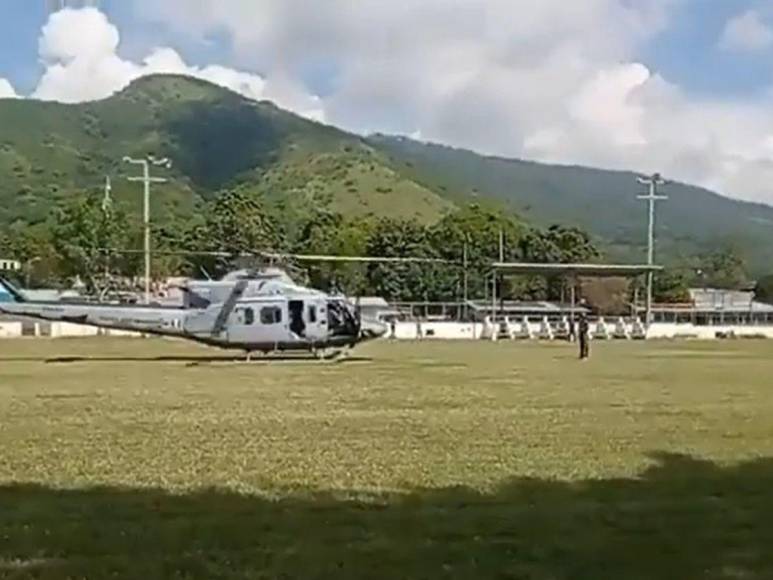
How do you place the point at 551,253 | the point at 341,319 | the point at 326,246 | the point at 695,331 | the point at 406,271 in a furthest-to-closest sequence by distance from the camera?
the point at 551,253 → the point at 326,246 → the point at 406,271 → the point at 695,331 → the point at 341,319

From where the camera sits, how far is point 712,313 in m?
97.8

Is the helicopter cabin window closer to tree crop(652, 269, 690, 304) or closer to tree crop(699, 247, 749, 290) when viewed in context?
tree crop(652, 269, 690, 304)

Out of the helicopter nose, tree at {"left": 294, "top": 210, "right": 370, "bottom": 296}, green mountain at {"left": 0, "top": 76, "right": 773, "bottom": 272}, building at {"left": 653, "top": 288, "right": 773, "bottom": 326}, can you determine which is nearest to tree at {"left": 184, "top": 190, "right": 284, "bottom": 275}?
tree at {"left": 294, "top": 210, "right": 370, "bottom": 296}

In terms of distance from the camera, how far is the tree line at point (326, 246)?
8450cm

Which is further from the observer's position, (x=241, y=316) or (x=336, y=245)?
(x=336, y=245)

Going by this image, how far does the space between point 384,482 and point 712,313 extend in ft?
295

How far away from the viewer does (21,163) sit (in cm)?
14275

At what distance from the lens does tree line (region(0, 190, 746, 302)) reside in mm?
84500

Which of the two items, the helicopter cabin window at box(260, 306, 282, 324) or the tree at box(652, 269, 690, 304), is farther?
the tree at box(652, 269, 690, 304)

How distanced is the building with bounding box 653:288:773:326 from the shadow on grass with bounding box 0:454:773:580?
76.0 metres

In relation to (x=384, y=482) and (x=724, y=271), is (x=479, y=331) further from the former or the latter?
(x=724, y=271)

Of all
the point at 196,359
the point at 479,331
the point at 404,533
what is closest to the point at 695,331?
the point at 479,331

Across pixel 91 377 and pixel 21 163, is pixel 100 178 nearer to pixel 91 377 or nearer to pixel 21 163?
pixel 21 163

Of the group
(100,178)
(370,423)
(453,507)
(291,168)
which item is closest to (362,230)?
(100,178)
